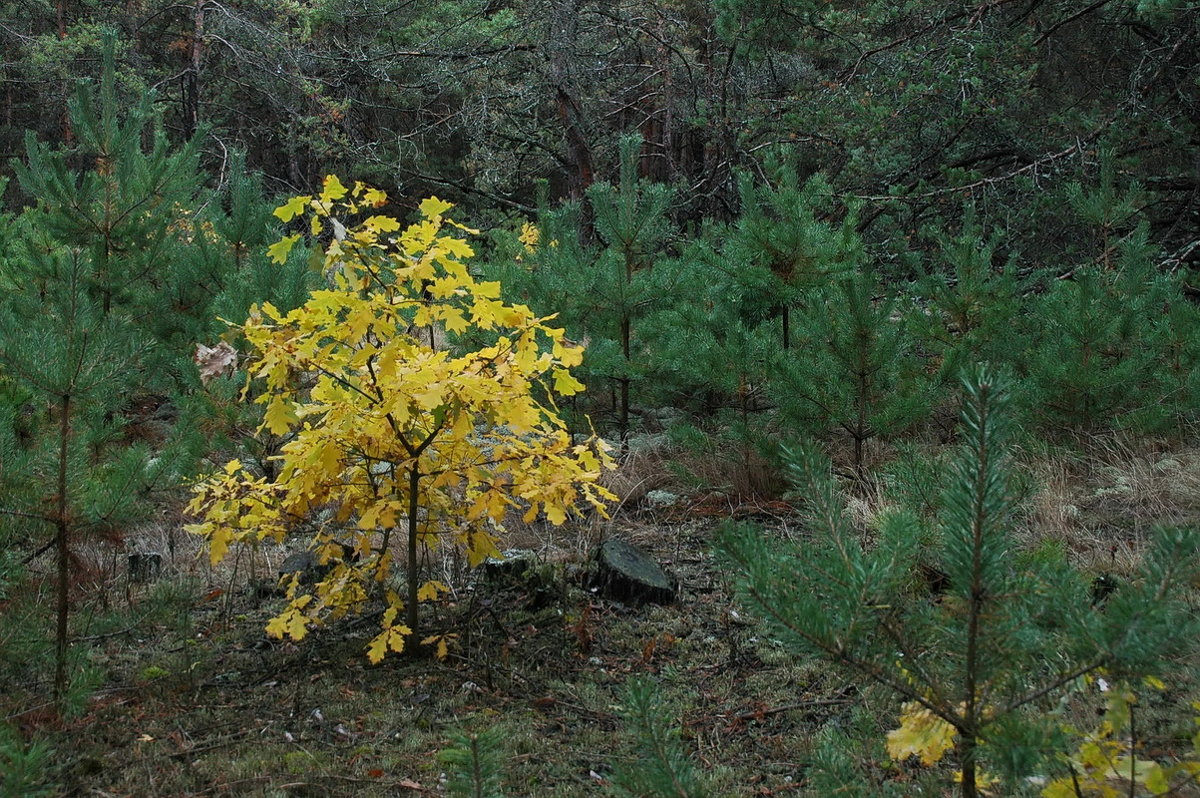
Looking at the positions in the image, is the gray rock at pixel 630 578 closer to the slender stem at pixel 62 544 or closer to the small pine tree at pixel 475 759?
the slender stem at pixel 62 544

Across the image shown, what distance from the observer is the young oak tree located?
297 centimetres

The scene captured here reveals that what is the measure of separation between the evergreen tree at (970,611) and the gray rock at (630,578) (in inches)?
97.5

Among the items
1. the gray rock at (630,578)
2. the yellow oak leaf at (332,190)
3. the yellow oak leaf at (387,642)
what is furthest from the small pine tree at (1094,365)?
the yellow oak leaf at (332,190)

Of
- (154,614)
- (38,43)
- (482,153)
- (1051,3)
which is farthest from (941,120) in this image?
(38,43)

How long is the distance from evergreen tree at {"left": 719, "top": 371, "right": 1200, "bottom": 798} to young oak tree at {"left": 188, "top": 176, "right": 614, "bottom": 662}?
1501 mm

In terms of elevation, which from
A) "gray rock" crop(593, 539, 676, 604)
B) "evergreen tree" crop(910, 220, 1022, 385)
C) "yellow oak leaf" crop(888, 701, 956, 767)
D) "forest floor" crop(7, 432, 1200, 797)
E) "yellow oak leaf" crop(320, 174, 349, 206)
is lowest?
"forest floor" crop(7, 432, 1200, 797)

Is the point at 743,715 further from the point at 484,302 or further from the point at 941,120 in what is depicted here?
the point at 941,120

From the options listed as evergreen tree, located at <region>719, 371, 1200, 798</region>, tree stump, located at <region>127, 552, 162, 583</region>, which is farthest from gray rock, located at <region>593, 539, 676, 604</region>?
evergreen tree, located at <region>719, 371, 1200, 798</region>

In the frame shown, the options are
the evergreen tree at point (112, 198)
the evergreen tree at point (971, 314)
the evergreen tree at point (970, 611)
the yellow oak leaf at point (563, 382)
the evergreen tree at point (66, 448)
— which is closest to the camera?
the evergreen tree at point (970, 611)

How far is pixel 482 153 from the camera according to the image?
1321cm

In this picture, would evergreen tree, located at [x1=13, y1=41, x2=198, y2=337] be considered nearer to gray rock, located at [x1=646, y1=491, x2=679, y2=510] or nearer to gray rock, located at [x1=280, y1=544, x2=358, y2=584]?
gray rock, located at [x1=280, y1=544, x2=358, y2=584]

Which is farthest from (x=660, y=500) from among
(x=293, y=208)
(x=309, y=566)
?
(x=293, y=208)

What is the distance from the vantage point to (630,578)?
4156mm

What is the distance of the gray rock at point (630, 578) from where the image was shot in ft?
13.6
